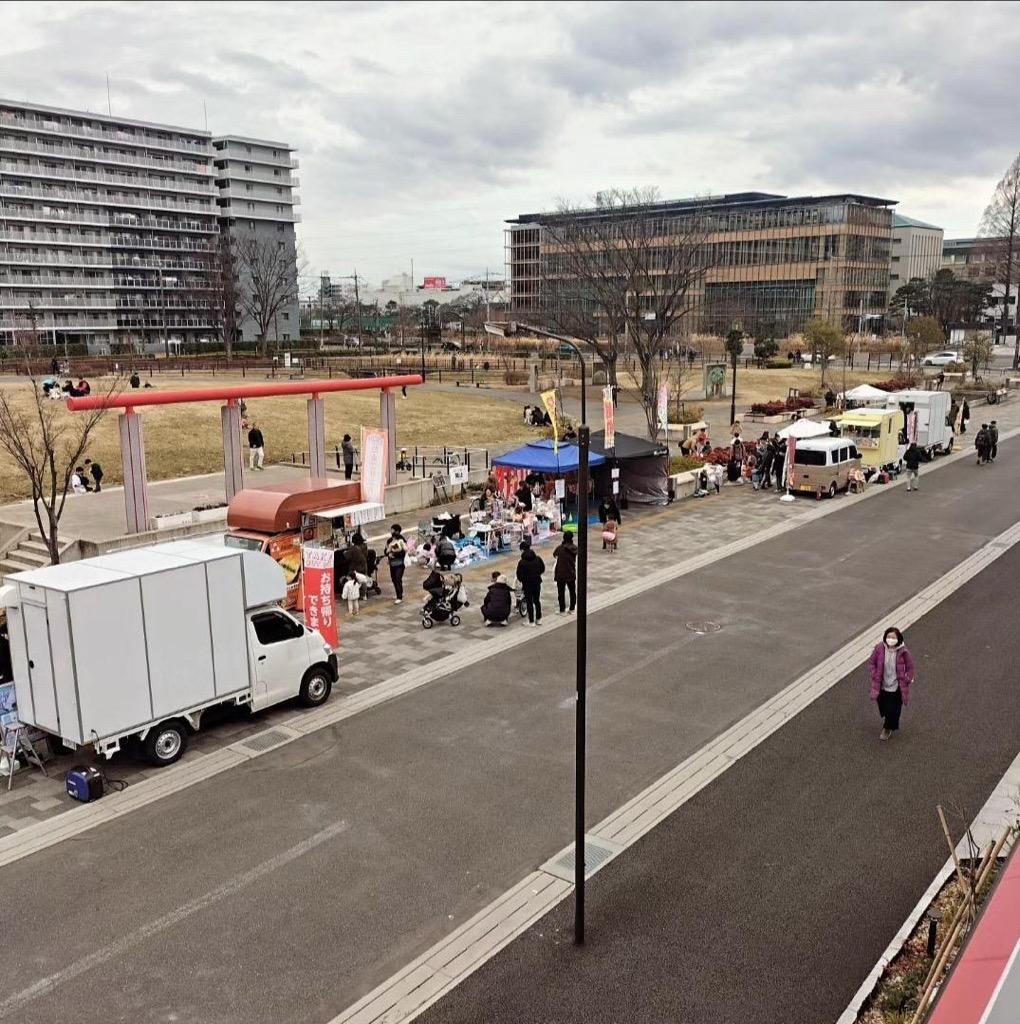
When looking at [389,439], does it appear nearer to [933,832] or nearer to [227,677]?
[227,677]

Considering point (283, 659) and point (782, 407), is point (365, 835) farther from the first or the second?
point (782, 407)

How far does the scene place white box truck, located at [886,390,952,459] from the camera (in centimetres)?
3697

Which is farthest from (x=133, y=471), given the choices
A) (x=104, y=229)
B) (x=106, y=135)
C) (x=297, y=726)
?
(x=106, y=135)

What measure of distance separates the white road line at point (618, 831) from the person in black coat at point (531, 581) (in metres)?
5.12

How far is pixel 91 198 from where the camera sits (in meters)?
97.2

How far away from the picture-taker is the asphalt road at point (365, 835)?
25.9ft

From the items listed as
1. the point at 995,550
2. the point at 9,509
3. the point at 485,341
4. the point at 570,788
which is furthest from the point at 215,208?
the point at 570,788

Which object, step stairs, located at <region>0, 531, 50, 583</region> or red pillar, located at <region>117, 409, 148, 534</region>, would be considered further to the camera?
step stairs, located at <region>0, 531, 50, 583</region>

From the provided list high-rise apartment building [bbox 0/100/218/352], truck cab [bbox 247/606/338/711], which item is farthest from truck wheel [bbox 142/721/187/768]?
high-rise apartment building [bbox 0/100/218/352]

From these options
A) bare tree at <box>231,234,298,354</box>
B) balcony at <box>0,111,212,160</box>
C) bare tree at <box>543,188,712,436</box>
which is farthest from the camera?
bare tree at <box>231,234,298,354</box>

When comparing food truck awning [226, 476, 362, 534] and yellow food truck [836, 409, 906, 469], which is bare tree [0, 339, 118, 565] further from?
yellow food truck [836, 409, 906, 469]

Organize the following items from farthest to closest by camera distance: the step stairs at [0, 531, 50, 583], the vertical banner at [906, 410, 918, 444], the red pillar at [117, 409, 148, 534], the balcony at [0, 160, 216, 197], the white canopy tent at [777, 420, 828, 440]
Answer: the balcony at [0, 160, 216, 197], the vertical banner at [906, 410, 918, 444], the white canopy tent at [777, 420, 828, 440], the step stairs at [0, 531, 50, 583], the red pillar at [117, 409, 148, 534]

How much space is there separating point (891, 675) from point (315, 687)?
8.17 metres

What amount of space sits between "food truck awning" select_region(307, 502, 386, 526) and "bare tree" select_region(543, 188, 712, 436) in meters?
18.9
